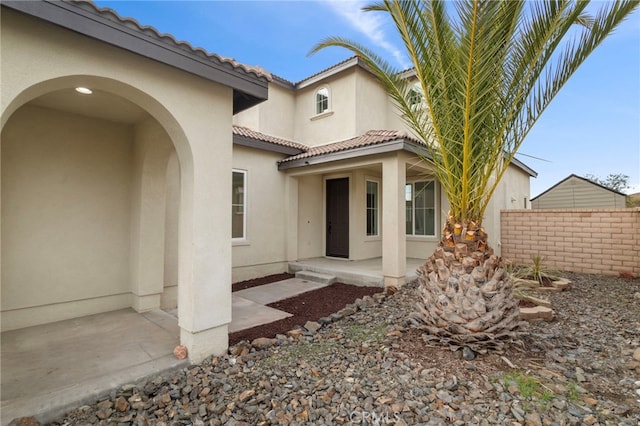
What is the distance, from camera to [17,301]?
4.63 m

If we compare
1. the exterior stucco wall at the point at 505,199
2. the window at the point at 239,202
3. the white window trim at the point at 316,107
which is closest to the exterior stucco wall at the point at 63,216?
the window at the point at 239,202

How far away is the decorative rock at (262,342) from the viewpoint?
443cm

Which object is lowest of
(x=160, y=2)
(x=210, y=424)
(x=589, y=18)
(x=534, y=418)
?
(x=210, y=424)

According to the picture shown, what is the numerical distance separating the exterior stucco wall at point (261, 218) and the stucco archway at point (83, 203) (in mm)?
3110

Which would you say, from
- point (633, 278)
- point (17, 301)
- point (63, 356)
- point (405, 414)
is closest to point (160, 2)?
point (17, 301)

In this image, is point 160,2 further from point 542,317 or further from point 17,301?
point 542,317

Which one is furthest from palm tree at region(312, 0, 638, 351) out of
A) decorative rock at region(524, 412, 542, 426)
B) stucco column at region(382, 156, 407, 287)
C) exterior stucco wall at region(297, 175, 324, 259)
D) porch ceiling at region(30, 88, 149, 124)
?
exterior stucco wall at region(297, 175, 324, 259)

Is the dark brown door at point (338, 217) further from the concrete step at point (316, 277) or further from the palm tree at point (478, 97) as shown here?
the palm tree at point (478, 97)

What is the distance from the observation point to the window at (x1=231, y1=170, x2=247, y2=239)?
8.83 meters

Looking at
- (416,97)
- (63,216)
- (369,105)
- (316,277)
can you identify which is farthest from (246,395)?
(369,105)

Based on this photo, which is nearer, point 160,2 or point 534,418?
point 534,418

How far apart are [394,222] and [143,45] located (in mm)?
6152

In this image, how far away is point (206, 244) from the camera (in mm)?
3963

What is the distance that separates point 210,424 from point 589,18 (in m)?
6.34
